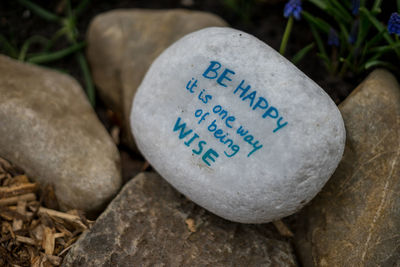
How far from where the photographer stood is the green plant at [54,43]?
2.27 meters

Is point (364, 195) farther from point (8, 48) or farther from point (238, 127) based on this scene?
point (8, 48)

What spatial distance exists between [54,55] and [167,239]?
1.30 metres

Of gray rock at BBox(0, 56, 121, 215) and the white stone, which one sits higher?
the white stone

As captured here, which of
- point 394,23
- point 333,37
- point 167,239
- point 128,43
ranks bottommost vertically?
point 167,239

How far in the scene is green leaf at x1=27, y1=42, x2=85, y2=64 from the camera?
7.39ft

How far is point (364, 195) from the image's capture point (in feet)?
5.13

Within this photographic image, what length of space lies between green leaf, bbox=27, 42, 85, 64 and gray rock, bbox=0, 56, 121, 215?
1.12 feet

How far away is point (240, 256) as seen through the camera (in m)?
1.59

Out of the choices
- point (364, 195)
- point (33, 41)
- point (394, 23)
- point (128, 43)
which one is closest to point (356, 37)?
point (394, 23)

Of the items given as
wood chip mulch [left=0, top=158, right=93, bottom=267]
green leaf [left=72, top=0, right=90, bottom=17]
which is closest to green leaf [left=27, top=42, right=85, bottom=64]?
green leaf [left=72, top=0, right=90, bottom=17]

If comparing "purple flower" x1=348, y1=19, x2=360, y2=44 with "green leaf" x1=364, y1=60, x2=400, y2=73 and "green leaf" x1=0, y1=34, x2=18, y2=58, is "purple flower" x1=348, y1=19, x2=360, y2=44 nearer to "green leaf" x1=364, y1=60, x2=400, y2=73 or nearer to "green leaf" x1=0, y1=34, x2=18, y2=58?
"green leaf" x1=364, y1=60, x2=400, y2=73

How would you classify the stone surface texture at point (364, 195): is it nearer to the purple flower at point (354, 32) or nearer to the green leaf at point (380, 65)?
the green leaf at point (380, 65)

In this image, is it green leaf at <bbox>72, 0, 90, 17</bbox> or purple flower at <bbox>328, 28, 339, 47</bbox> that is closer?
purple flower at <bbox>328, 28, 339, 47</bbox>

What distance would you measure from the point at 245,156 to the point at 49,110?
1.00m
